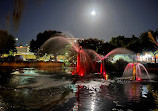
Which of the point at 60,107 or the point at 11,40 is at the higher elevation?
the point at 11,40

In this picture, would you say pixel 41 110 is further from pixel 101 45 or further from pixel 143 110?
pixel 101 45

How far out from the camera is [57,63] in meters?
38.7

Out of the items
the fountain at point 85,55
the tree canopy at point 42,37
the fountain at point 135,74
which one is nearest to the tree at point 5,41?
the tree canopy at point 42,37

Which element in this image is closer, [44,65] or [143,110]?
[143,110]

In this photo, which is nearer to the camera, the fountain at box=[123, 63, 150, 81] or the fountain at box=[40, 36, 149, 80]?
the fountain at box=[123, 63, 150, 81]

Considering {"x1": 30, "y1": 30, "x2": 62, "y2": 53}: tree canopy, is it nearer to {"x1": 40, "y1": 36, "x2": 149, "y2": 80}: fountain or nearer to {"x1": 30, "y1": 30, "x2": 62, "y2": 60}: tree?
{"x1": 30, "y1": 30, "x2": 62, "y2": 60}: tree

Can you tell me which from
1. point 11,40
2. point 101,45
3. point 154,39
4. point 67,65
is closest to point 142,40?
point 154,39

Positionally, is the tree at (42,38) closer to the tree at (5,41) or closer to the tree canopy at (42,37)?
the tree canopy at (42,37)

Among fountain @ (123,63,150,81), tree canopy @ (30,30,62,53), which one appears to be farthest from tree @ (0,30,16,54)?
fountain @ (123,63,150,81)

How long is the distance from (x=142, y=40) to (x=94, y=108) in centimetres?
5166

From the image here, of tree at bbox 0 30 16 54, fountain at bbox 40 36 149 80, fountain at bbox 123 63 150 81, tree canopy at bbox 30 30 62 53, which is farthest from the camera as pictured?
tree canopy at bbox 30 30 62 53

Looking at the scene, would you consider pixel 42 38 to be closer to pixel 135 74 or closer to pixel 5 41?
pixel 5 41

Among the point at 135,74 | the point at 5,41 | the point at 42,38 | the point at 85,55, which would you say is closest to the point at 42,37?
the point at 42,38

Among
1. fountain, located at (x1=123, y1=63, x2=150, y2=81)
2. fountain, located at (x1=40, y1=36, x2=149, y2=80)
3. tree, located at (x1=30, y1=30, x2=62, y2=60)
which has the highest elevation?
tree, located at (x1=30, y1=30, x2=62, y2=60)
